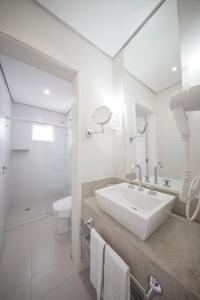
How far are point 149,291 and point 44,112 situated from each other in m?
3.38

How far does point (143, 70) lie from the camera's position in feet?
3.83

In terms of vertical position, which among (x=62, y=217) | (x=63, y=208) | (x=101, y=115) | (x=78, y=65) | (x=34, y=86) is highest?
(x=34, y=86)

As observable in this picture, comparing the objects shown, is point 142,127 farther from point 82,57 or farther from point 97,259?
point 97,259

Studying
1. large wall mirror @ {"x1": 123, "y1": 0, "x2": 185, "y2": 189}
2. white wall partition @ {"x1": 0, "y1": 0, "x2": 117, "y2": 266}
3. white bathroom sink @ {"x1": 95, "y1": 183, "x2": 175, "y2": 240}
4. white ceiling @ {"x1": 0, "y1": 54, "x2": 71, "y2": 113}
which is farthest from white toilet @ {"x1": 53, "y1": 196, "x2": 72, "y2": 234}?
white ceiling @ {"x1": 0, "y1": 54, "x2": 71, "y2": 113}

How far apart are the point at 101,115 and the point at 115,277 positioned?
1263 mm

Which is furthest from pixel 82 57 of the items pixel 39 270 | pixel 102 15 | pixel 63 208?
pixel 39 270

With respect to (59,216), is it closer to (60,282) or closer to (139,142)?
(60,282)

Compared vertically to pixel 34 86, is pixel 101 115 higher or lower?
lower

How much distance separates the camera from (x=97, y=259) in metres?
0.77

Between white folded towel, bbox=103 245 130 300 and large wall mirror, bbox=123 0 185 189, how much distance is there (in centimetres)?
71

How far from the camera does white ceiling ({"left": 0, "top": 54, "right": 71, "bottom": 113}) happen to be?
1.56 metres

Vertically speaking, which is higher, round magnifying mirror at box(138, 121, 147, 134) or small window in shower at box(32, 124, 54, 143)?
small window in shower at box(32, 124, 54, 143)

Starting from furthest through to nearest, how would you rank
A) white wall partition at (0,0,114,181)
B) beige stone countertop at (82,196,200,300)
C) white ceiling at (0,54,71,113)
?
white ceiling at (0,54,71,113) → white wall partition at (0,0,114,181) → beige stone countertop at (82,196,200,300)

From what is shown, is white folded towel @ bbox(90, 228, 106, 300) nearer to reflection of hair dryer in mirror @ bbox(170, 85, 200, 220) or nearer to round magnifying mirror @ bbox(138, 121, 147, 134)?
reflection of hair dryer in mirror @ bbox(170, 85, 200, 220)
